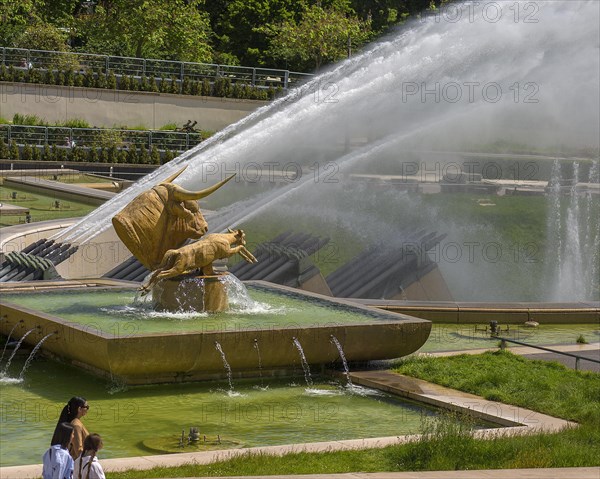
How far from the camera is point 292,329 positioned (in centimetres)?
1825

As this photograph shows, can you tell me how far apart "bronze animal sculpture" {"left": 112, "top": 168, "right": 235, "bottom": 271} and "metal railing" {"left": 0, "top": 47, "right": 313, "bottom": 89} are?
3524 cm

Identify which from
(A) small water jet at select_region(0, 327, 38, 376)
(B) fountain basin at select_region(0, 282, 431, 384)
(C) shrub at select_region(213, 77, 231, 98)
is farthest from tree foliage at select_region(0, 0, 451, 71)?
(A) small water jet at select_region(0, 327, 38, 376)

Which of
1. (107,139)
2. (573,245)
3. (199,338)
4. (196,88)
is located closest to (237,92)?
(196,88)

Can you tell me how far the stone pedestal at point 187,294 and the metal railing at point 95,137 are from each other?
28869 mm

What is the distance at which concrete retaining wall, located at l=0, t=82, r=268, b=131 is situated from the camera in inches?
2085

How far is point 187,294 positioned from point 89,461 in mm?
9167

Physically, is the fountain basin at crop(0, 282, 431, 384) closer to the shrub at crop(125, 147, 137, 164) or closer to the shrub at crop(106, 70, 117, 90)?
the shrub at crop(125, 147, 137, 164)

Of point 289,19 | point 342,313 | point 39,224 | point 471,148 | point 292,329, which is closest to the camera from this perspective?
point 292,329

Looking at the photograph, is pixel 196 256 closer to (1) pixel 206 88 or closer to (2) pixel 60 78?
(2) pixel 60 78

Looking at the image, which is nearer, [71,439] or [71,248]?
[71,439]

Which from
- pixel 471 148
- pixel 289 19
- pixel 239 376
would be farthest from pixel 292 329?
pixel 289 19

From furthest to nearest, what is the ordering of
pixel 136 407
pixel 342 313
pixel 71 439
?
pixel 342 313, pixel 136 407, pixel 71 439

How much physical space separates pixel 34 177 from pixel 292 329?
2652 centimetres

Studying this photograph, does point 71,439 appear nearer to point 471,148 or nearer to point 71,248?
point 71,248
